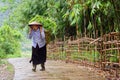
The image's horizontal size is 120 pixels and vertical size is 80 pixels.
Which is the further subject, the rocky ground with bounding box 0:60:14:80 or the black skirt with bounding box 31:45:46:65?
the black skirt with bounding box 31:45:46:65

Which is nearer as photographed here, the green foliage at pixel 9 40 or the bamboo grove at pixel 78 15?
the bamboo grove at pixel 78 15

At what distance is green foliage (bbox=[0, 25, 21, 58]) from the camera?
100 feet

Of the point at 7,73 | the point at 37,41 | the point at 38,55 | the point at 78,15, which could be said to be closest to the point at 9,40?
Result: the point at 78,15

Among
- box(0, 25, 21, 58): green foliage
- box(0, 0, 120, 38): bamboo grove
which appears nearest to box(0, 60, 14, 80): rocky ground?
box(0, 0, 120, 38): bamboo grove

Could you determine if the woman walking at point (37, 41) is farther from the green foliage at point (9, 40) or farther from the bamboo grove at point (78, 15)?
the green foliage at point (9, 40)

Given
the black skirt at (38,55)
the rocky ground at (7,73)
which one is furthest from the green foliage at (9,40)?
the black skirt at (38,55)

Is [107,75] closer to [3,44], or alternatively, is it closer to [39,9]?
[39,9]

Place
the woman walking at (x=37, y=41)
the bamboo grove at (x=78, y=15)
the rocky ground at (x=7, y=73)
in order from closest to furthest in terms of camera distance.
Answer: the rocky ground at (x=7, y=73)
the woman walking at (x=37, y=41)
the bamboo grove at (x=78, y=15)

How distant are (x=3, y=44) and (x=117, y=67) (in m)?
21.0

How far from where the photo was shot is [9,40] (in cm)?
3244

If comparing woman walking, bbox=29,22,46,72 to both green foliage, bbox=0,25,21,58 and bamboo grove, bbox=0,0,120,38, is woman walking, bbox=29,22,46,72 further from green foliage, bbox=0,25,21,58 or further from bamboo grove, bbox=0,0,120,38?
green foliage, bbox=0,25,21,58

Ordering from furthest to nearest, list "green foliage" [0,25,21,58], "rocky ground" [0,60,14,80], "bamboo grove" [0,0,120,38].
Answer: "green foliage" [0,25,21,58]
"bamboo grove" [0,0,120,38]
"rocky ground" [0,60,14,80]

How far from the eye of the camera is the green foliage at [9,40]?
100 feet

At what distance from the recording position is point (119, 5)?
36.1ft
